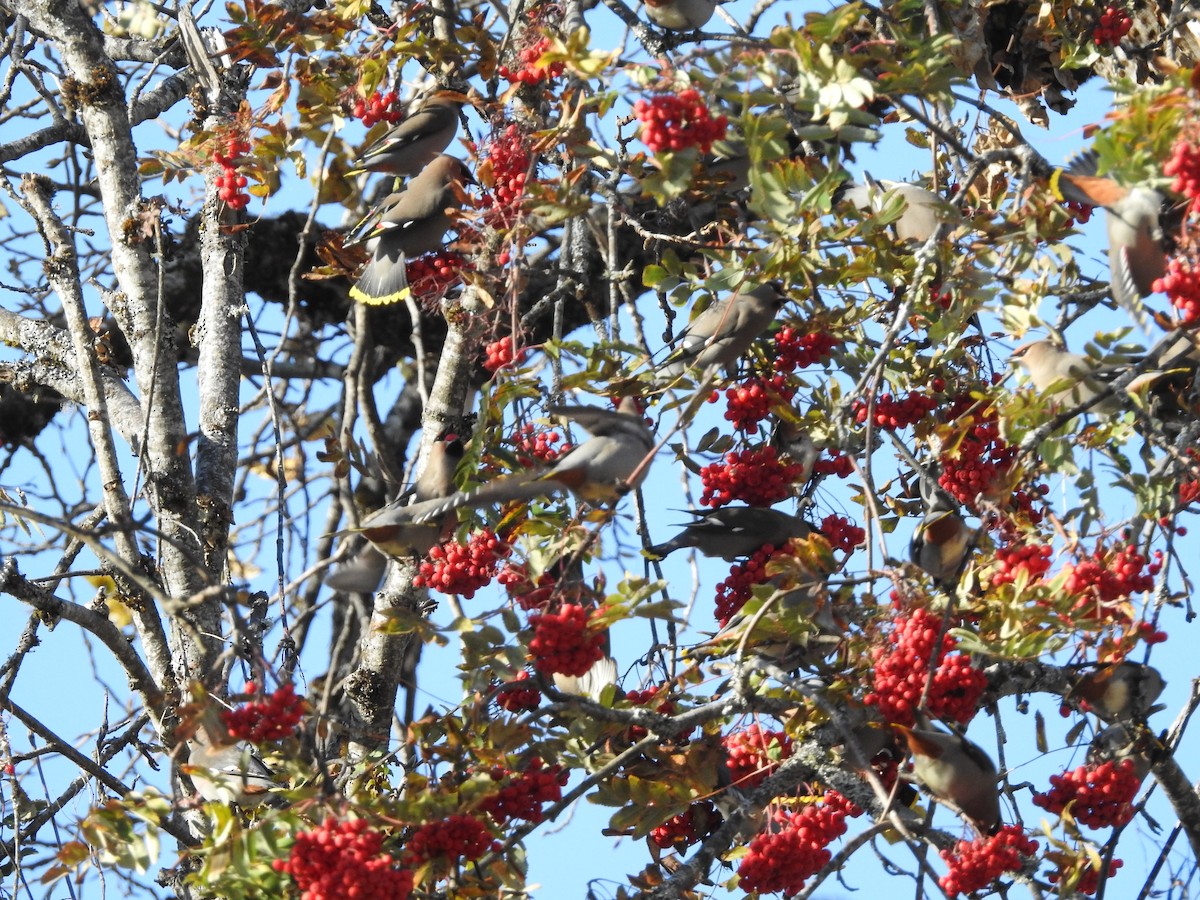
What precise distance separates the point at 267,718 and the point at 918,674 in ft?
3.92

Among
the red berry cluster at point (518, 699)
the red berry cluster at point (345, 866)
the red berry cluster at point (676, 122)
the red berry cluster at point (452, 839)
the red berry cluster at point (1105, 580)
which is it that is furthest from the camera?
the red berry cluster at point (518, 699)

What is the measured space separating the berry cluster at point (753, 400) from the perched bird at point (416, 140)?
0.97 metres

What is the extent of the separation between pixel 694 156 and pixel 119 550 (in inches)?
72.1

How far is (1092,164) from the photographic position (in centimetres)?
319

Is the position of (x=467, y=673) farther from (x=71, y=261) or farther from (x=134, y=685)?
(x=71, y=261)

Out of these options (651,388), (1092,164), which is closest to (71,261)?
(651,388)

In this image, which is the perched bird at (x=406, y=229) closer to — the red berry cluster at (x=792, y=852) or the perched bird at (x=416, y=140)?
the perched bird at (x=416, y=140)

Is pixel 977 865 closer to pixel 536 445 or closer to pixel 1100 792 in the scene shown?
pixel 1100 792

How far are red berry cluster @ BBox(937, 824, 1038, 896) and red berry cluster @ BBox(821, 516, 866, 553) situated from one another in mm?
832

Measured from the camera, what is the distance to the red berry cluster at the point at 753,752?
129 inches

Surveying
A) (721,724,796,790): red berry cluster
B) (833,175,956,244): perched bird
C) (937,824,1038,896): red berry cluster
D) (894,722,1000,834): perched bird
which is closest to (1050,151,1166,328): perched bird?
(833,175,956,244): perched bird

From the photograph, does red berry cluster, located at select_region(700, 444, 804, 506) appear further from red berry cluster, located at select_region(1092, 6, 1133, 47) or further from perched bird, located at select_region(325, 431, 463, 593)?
red berry cluster, located at select_region(1092, 6, 1133, 47)

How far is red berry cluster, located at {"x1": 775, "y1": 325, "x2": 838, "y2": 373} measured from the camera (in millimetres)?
3479

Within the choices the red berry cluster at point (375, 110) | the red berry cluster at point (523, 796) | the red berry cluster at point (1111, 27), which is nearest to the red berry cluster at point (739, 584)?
the red berry cluster at point (523, 796)
